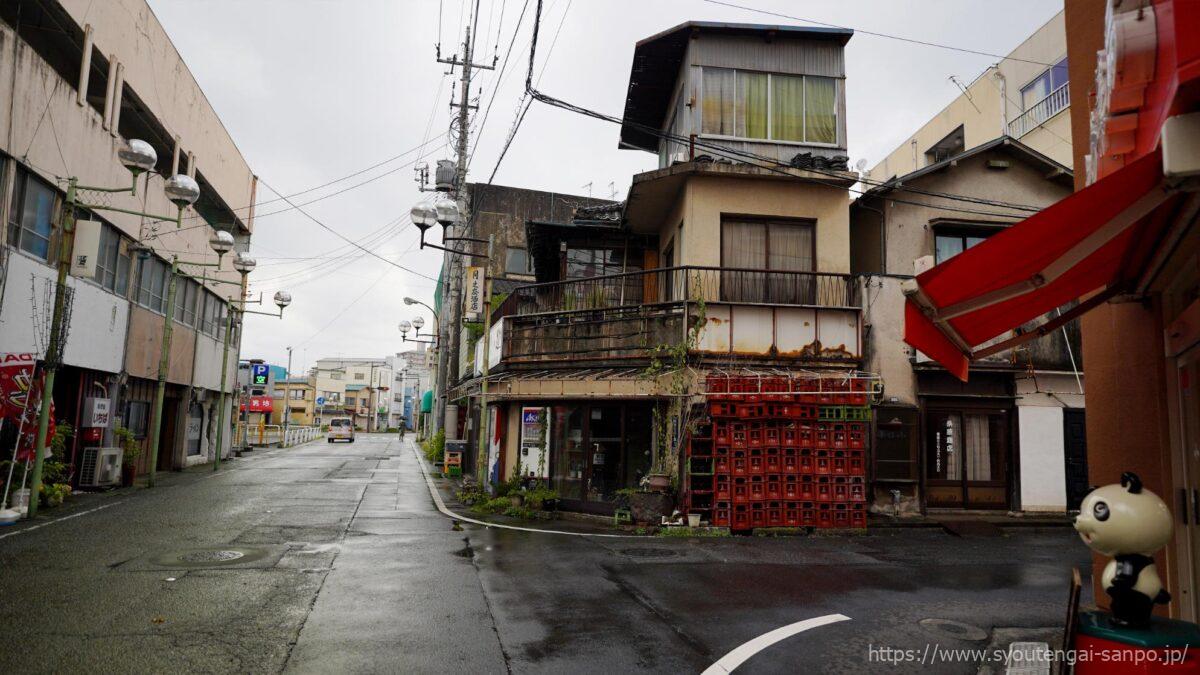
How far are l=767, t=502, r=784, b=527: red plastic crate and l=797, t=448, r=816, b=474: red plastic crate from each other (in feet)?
2.74

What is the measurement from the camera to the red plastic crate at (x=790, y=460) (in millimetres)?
13461

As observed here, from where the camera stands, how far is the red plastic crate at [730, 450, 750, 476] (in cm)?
1328

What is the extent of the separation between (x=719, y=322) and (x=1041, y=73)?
16.0 meters

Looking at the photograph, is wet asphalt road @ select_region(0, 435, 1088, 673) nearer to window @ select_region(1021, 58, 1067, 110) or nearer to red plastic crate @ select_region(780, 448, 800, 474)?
red plastic crate @ select_region(780, 448, 800, 474)

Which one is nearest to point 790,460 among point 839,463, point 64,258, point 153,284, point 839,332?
point 839,463

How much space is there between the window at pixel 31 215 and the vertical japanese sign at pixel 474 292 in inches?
404

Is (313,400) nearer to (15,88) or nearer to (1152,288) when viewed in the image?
(15,88)

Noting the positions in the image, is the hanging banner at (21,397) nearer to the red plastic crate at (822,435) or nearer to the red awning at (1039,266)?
the red plastic crate at (822,435)

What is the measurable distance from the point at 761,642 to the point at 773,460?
7.52 metres

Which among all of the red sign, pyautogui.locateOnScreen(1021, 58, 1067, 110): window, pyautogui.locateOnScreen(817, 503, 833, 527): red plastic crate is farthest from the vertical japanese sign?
the red sign

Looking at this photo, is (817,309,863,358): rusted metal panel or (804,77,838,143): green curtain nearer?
(817,309,863,358): rusted metal panel

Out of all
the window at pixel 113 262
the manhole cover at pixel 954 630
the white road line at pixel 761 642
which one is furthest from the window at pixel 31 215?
the manhole cover at pixel 954 630

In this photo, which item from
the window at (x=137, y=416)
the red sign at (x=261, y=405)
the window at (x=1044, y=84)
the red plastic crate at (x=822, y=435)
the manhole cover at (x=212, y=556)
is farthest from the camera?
the red sign at (x=261, y=405)

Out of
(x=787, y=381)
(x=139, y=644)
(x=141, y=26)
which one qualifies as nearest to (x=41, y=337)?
(x=141, y=26)
